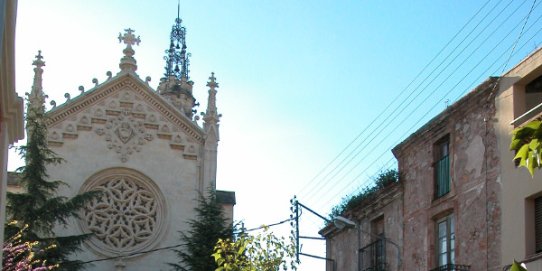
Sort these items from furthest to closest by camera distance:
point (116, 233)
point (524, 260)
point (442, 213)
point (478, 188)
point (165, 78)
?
point (165, 78), point (116, 233), point (442, 213), point (478, 188), point (524, 260)

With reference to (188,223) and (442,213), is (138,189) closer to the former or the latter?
(188,223)

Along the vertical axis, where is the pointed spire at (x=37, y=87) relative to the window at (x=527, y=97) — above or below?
above

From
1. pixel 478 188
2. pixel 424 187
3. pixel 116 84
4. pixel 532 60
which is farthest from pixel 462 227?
pixel 116 84

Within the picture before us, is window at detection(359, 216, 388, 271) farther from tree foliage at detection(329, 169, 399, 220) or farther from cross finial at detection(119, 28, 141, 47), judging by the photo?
cross finial at detection(119, 28, 141, 47)

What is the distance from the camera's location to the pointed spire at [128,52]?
38.5 meters

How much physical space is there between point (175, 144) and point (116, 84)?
11.1ft

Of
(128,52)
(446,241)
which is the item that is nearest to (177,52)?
(128,52)

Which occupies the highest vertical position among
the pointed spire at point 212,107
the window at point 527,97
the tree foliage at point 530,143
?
the pointed spire at point 212,107

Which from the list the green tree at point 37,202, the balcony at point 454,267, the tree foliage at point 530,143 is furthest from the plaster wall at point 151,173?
the tree foliage at point 530,143

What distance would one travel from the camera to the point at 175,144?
126ft

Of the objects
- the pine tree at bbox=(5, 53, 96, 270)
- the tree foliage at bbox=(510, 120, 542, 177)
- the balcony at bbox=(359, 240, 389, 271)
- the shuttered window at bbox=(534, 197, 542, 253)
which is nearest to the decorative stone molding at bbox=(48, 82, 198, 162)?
the pine tree at bbox=(5, 53, 96, 270)

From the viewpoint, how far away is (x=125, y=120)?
3791 centimetres

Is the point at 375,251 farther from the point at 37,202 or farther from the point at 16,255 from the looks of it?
the point at 37,202

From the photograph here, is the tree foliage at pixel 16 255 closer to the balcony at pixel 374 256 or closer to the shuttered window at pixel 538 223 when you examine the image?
the balcony at pixel 374 256
